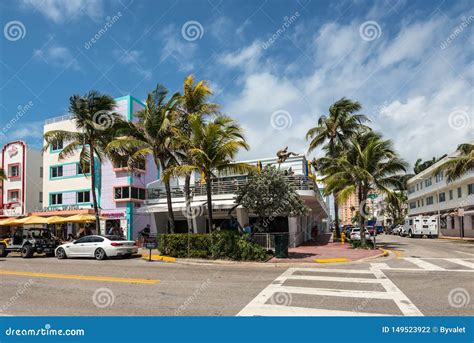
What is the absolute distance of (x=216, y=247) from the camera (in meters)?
17.2

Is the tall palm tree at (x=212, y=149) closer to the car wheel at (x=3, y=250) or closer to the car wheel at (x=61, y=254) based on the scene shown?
the car wheel at (x=61, y=254)

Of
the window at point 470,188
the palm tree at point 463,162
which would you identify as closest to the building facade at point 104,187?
the palm tree at point 463,162

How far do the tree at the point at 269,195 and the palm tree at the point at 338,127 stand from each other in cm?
1468

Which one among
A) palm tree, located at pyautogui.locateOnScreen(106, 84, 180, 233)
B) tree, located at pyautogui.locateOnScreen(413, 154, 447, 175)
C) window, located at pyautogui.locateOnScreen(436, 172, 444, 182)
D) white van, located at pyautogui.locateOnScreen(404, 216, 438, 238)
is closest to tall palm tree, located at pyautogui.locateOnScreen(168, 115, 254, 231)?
palm tree, located at pyautogui.locateOnScreen(106, 84, 180, 233)

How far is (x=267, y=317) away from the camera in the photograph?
6961 millimetres

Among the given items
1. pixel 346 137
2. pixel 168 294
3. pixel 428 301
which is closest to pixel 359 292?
pixel 428 301

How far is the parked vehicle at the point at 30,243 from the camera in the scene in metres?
21.6

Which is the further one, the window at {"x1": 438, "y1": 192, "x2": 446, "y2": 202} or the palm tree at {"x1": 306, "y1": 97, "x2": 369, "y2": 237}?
the window at {"x1": 438, "y1": 192, "x2": 446, "y2": 202}

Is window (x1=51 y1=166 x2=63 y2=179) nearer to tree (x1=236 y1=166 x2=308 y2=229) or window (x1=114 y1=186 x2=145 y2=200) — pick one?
window (x1=114 y1=186 x2=145 y2=200)

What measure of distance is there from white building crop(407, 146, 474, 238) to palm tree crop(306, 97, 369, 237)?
12.1m

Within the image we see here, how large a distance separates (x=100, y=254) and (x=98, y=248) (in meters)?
0.33

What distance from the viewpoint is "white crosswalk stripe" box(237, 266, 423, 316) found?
24.3 ft

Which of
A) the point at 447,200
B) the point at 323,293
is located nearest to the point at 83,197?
the point at 323,293

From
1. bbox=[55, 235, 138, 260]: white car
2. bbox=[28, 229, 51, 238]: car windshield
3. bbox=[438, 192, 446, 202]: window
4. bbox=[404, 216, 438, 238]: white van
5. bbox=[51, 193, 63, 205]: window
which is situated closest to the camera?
bbox=[55, 235, 138, 260]: white car
